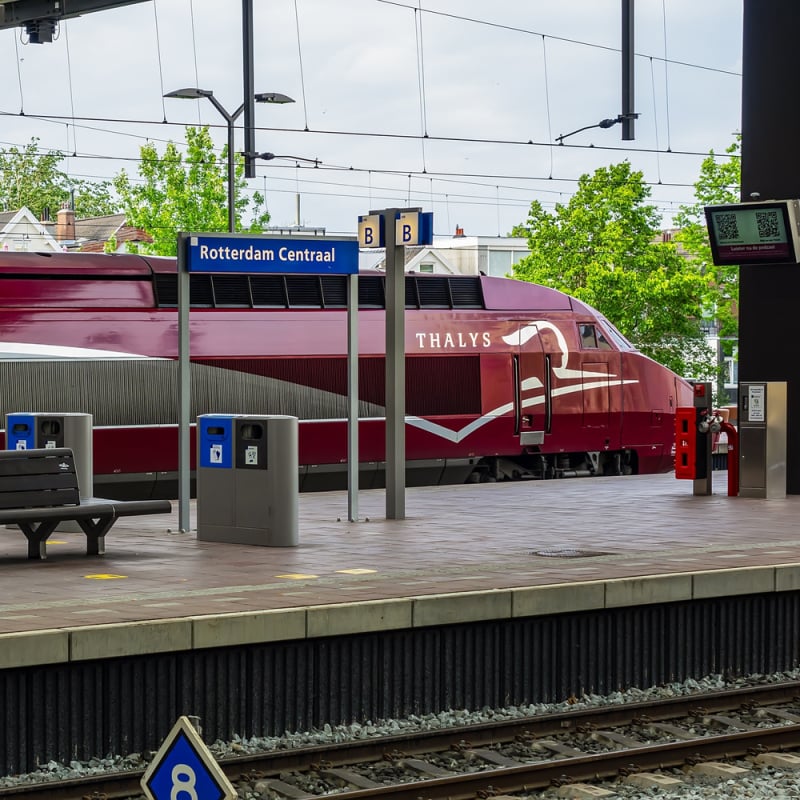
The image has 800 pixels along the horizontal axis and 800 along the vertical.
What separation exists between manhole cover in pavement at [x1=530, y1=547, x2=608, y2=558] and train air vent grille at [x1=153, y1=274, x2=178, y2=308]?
9359mm

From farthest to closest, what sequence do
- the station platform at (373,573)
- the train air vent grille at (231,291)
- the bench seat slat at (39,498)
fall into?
the train air vent grille at (231,291) → the bench seat slat at (39,498) → the station platform at (373,573)

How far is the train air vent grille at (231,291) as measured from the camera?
67.7 ft

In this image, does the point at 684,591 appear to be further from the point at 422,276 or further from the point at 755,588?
the point at 422,276

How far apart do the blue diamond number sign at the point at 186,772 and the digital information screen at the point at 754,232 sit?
13.8 m

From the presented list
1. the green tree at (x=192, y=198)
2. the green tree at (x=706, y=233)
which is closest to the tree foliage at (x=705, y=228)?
the green tree at (x=706, y=233)

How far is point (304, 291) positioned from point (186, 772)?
16518 millimetres

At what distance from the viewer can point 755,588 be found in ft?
36.5

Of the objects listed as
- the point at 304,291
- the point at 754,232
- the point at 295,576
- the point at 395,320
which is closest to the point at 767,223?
the point at 754,232

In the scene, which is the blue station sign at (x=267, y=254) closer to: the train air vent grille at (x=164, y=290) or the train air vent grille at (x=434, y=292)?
the train air vent grille at (x=164, y=290)

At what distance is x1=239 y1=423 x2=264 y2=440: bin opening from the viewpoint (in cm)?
1283

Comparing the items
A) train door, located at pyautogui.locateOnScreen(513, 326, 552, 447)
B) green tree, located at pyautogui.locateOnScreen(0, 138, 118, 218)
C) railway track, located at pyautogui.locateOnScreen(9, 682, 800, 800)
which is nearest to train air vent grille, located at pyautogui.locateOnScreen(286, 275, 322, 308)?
train door, located at pyautogui.locateOnScreen(513, 326, 552, 447)

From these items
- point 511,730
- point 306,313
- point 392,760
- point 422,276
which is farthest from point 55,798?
point 422,276

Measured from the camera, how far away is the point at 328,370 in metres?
21.3

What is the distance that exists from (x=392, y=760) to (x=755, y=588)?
12.3 ft
